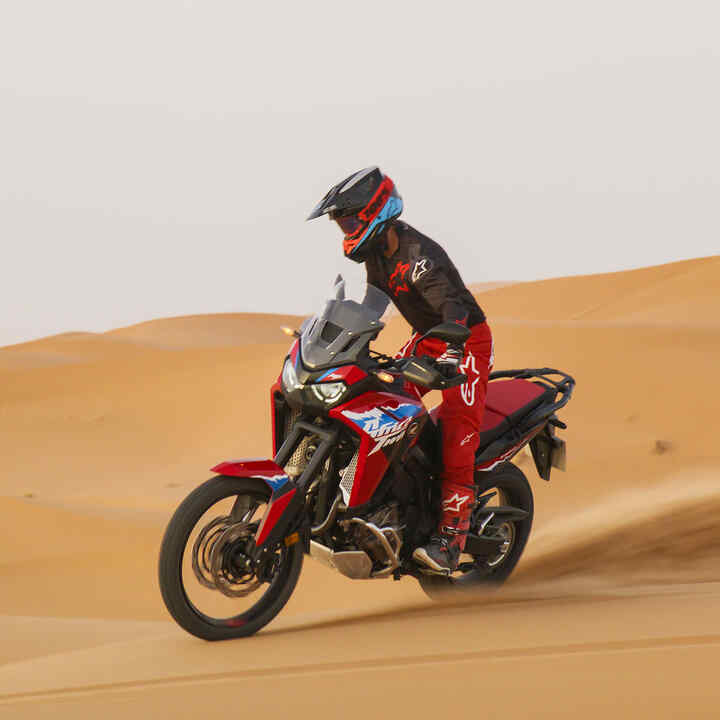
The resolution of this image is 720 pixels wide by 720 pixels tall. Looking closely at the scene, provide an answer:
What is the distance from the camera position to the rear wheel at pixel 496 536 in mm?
5434

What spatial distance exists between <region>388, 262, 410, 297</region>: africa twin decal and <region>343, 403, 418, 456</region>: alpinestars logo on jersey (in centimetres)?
57

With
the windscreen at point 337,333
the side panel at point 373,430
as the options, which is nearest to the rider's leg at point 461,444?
the side panel at point 373,430

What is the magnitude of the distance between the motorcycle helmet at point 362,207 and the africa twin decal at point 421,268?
0.22 metres

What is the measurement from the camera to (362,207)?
4.59 metres

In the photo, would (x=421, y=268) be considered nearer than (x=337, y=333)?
No

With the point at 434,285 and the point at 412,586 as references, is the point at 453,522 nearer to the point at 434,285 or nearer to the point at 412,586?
the point at 434,285

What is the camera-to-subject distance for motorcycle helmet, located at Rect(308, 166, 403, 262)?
4578 mm

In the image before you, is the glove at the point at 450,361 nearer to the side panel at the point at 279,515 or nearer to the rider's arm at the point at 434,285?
the rider's arm at the point at 434,285

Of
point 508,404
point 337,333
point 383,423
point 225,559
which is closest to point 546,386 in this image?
point 508,404

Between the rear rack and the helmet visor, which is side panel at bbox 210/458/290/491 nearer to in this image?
the helmet visor

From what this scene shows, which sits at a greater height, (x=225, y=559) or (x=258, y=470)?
(x=258, y=470)

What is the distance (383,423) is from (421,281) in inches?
26.8

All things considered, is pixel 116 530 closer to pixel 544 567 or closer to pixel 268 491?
pixel 544 567

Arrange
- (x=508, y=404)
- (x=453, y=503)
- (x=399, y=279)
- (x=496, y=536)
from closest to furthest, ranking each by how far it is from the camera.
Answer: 1. (x=399, y=279)
2. (x=453, y=503)
3. (x=496, y=536)
4. (x=508, y=404)
